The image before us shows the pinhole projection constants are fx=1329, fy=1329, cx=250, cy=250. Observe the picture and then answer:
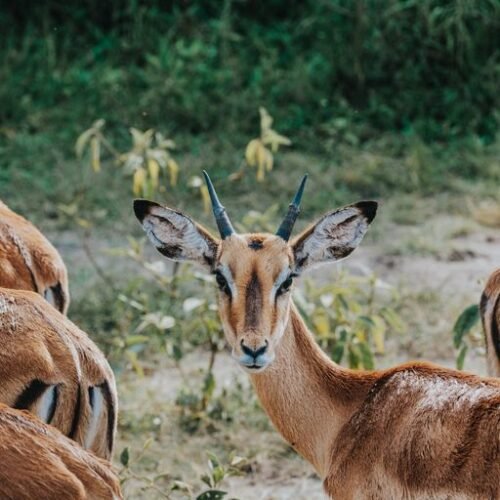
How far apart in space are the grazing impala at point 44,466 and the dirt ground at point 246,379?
1.93 m

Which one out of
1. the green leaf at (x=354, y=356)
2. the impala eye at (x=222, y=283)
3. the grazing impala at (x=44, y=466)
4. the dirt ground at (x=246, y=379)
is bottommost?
the dirt ground at (x=246, y=379)

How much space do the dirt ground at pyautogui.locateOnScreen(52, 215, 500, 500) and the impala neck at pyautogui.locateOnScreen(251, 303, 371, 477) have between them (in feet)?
3.18

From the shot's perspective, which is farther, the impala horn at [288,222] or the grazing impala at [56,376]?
the impala horn at [288,222]

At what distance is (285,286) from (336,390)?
418 millimetres

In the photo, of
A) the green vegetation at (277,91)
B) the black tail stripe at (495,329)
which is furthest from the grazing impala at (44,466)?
the green vegetation at (277,91)

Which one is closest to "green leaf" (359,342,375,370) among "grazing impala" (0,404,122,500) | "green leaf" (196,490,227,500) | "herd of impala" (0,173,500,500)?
"herd of impala" (0,173,500,500)

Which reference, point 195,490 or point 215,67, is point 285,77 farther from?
point 195,490

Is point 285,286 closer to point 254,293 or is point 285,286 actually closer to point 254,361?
point 254,293

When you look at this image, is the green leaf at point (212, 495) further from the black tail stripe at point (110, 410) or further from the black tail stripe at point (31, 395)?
the black tail stripe at point (31, 395)

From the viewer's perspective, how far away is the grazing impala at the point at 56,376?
426 cm

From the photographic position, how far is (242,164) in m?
7.16

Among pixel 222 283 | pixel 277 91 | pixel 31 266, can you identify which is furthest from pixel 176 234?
pixel 277 91

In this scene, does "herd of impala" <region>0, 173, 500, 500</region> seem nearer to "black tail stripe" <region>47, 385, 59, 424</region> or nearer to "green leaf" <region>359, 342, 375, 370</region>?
"black tail stripe" <region>47, 385, 59, 424</region>

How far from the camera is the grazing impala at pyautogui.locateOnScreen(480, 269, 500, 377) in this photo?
5109 mm
